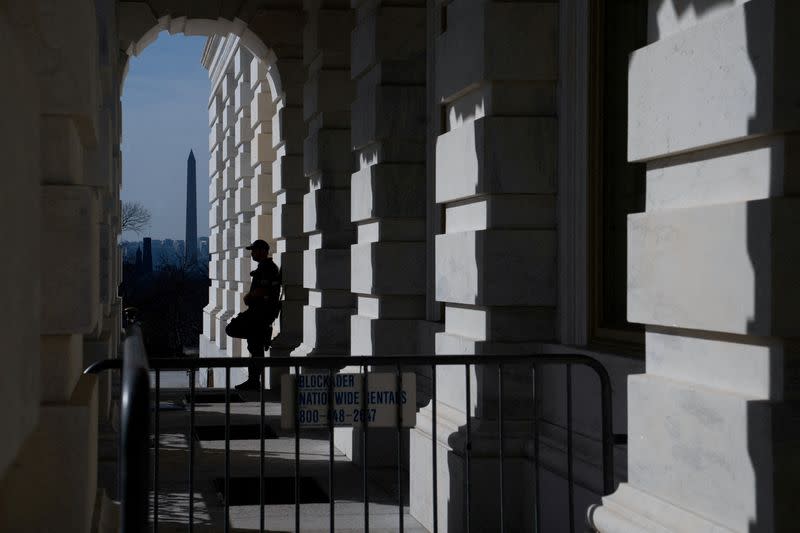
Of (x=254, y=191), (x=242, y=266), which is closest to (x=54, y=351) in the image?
(x=254, y=191)

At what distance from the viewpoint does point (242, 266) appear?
24625mm

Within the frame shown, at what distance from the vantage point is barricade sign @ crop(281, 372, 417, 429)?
562 centimetres

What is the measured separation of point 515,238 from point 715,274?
2812 mm

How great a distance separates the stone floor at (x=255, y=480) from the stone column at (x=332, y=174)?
1218 millimetres

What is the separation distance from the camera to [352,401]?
5672 millimetres

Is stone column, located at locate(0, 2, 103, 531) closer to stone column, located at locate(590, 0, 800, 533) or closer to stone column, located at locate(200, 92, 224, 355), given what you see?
stone column, located at locate(590, 0, 800, 533)

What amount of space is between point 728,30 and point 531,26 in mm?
2994

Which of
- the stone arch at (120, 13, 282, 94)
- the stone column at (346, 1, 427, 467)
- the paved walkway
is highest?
the stone arch at (120, 13, 282, 94)

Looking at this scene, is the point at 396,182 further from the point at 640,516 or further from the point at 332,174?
the point at 640,516

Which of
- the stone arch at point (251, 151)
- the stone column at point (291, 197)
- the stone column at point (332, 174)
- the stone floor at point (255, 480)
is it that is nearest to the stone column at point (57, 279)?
the stone floor at point (255, 480)

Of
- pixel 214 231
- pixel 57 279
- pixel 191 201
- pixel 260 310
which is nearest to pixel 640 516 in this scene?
pixel 57 279

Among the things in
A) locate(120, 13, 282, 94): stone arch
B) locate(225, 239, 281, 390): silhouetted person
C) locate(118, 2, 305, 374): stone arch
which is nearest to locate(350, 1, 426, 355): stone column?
locate(225, 239, 281, 390): silhouetted person

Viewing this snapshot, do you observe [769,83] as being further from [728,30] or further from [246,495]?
[246,495]

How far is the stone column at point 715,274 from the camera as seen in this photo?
13.9 ft
